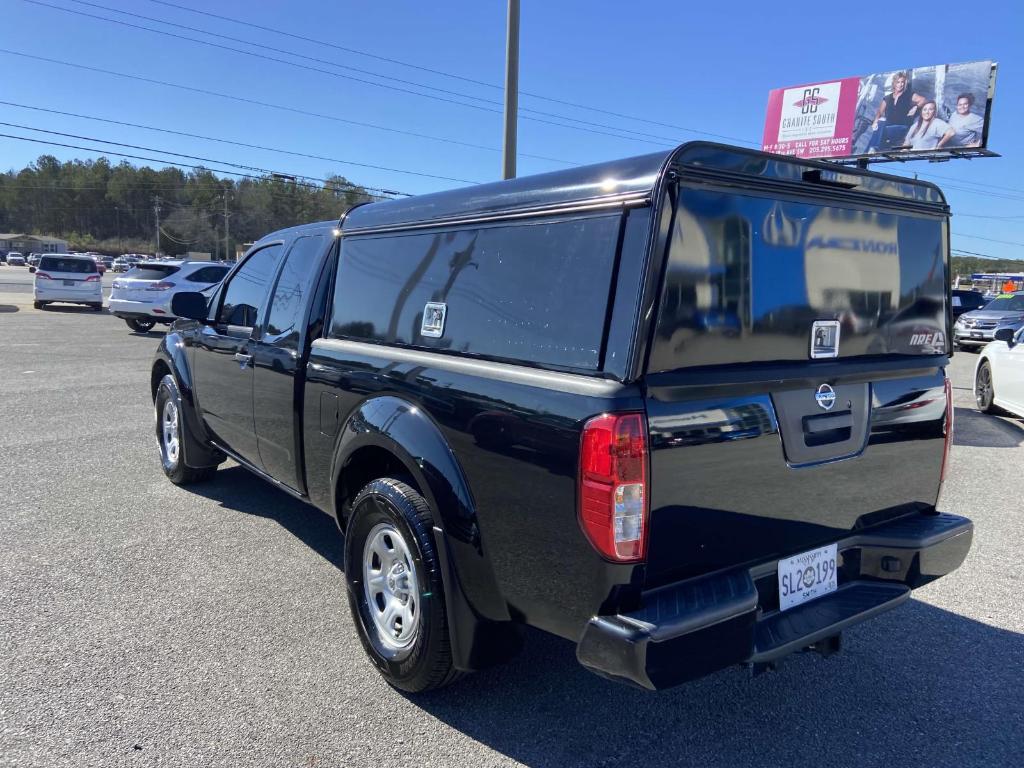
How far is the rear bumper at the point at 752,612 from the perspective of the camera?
2186mm

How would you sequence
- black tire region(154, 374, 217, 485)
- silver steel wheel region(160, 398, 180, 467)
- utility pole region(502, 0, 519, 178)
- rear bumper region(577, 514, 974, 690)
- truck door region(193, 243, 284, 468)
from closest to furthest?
rear bumper region(577, 514, 974, 690) < truck door region(193, 243, 284, 468) < black tire region(154, 374, 217, 485) < silver steel wheel region(160, 398, 180, 467) < utility pole region(502, 0, 519, 178)

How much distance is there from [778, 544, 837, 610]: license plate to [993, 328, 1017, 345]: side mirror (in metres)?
7.80

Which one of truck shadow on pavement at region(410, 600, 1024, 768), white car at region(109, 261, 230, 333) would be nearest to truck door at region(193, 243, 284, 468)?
truck shadow on pavement at region(410, 600, 1024, 768)

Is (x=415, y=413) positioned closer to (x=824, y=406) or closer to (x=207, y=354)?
(x=824, y=406)

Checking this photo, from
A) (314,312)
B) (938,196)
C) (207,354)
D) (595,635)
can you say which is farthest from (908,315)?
(207,354)

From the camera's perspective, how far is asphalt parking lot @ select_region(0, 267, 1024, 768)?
270 centimetres

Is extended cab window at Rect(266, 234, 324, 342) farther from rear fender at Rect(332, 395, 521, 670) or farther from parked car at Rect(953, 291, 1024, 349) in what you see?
parked car at Rect(953, 291, 1024, 349)

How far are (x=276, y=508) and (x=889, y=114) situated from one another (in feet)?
100

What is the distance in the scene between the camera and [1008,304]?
2003 centimetres

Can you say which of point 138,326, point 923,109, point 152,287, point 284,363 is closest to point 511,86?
point 284,363

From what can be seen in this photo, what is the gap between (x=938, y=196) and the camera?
3248mm

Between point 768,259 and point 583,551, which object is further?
point 768,259

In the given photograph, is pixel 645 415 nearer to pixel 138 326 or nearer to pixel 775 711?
pixel 775 711

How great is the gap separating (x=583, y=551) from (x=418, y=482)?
87cm
